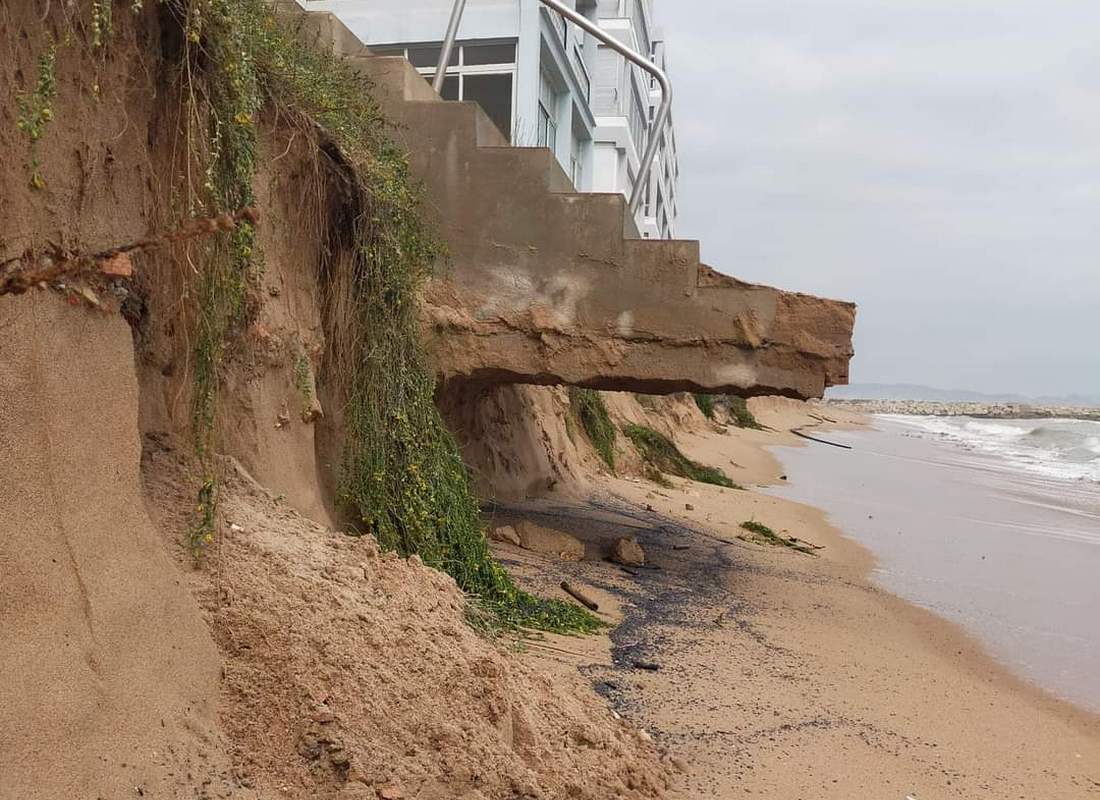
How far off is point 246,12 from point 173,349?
1.56 m

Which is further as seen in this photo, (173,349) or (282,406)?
(282,406)

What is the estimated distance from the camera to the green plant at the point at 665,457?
14.2 metres

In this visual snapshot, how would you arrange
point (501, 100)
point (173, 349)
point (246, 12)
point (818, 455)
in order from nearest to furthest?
point (173, 349), point (246, 12), point (501, 100), point (818, 455)

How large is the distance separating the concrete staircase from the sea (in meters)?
2.37

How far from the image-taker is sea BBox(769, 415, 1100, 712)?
6.69m

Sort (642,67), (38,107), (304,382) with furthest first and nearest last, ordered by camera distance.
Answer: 1. (642,67)
2. (304,382)
3. (38,107)

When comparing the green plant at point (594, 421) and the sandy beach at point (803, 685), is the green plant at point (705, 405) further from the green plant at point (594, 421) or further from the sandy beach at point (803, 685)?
the sandy beach at point (803, 685)

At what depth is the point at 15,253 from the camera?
2773 mm

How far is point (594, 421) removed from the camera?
510 inches

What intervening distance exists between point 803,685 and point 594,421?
8145mm

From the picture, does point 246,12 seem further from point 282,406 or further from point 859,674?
point 859,674

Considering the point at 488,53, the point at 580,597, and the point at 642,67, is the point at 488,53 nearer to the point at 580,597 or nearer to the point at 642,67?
the point at 642,67

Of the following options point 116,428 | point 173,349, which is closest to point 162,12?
point 173,349

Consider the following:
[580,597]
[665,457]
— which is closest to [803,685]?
[580,597]
